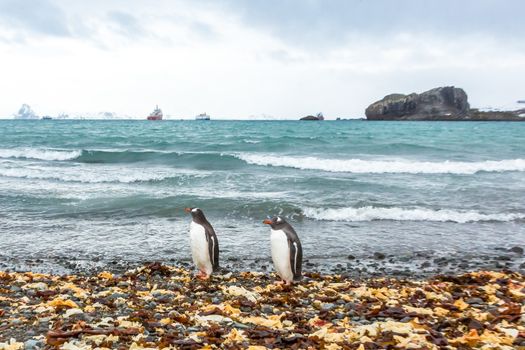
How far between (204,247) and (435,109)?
133328 mm

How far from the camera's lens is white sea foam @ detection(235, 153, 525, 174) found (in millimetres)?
26406

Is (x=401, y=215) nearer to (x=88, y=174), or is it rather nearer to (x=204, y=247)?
(x=204, y=247)

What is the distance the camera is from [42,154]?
32625mm

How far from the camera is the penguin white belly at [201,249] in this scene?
8617 mm

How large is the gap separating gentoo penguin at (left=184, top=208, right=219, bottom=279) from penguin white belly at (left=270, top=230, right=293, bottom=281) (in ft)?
3.38

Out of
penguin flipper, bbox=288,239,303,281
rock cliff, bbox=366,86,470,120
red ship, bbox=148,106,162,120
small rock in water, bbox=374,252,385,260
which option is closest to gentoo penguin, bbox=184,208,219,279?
penguin flipper, bbox=288,239,303,281

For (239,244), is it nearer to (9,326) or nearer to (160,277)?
(160,277)

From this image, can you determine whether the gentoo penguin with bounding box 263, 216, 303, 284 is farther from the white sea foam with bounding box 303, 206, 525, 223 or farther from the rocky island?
the rocky island

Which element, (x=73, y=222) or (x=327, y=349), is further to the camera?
(x=73, y=222)

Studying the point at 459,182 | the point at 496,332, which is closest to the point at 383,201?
the point at 459,182

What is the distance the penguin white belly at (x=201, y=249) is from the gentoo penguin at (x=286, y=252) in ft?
3.75

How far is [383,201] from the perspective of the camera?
16.6 m

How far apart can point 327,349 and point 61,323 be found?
8.72ft

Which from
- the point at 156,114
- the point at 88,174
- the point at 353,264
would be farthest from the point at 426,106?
the point at 353,264
